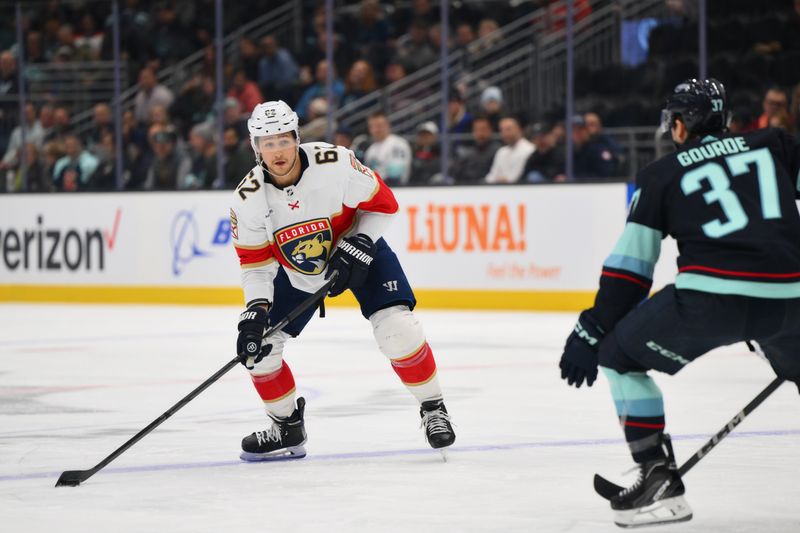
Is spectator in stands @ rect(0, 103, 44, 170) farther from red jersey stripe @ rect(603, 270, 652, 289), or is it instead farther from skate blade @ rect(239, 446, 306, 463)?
red jersey stripe @ rect(603, 270, 652, 289)

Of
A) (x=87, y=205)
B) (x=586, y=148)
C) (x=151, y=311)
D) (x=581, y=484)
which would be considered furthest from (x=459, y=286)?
(x=581, y=484)

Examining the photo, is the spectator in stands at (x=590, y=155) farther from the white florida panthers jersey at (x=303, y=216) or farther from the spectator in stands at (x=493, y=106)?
the white florida panthers jersey at (x=303, y=216)

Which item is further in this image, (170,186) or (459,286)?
(170,186)

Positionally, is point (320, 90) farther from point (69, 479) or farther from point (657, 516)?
point (657, 516)

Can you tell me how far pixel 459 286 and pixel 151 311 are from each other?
2.63 m

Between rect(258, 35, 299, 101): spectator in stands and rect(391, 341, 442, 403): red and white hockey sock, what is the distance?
9104mm

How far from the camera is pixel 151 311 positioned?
12047 mm

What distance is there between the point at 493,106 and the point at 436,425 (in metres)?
7.53

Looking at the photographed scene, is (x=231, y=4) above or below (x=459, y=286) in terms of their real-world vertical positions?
above

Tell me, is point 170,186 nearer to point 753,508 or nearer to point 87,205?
point 87,205

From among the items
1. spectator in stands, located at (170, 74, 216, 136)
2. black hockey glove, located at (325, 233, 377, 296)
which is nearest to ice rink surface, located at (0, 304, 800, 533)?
black hockey glove, located at (325, 233, 377, 296)

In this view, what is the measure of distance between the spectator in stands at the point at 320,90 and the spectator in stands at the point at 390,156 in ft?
3.10

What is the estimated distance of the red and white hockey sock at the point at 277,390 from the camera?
4.91 m

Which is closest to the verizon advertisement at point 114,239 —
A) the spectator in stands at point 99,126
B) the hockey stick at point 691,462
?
the spectator in stands at point 99,126
